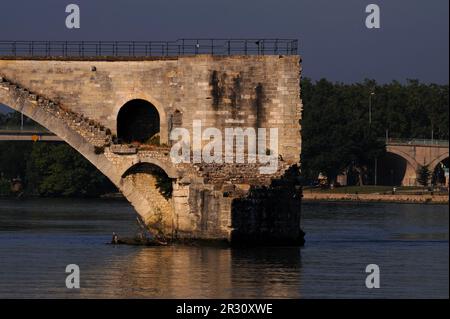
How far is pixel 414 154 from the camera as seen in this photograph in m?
150

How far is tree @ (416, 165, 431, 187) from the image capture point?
144000 mm

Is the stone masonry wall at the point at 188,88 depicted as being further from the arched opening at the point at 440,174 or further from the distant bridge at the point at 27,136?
the arched opening at the point at 440,174

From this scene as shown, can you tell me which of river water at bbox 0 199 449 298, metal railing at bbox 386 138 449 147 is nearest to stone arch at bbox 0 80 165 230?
river water at bbox 0 199 449 298

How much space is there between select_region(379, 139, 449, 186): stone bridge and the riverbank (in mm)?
15964

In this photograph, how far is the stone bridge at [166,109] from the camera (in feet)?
190

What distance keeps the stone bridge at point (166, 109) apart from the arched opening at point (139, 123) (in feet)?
2.10

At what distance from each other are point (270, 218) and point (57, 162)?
8662 centimetres

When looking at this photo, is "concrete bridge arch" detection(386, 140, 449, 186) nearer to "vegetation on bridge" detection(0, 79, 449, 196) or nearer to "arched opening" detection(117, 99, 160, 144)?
"vegetation on bridge" detection(0, 79, 449, 196)

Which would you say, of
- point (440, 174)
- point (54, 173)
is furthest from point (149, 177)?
point (440, 174)

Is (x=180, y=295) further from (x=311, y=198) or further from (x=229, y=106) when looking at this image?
(x=311, y=198)

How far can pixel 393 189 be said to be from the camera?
136375mm

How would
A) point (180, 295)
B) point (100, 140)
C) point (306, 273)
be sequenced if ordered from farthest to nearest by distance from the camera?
point (100, 140) < point (306, 273) < point (180, 295)

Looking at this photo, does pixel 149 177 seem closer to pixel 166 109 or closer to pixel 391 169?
pixel 166 109
